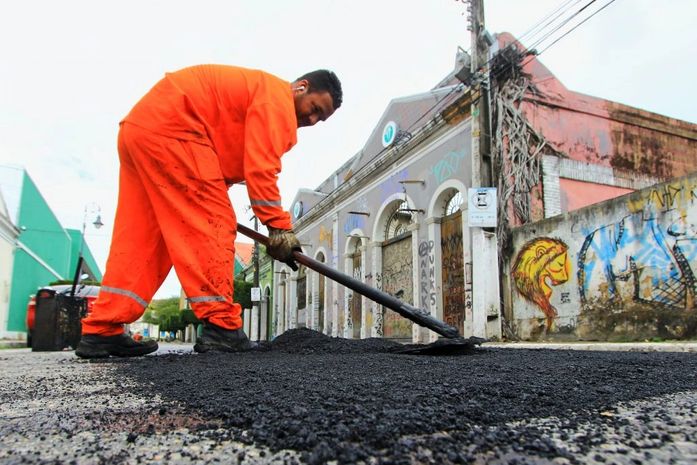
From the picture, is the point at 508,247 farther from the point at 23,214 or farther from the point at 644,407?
the point at 23,214

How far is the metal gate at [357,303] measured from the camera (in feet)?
50.4

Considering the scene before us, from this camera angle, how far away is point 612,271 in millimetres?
7578

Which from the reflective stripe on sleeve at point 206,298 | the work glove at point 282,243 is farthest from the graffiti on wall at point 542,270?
the reflective stripe on sleeve at point 206,298

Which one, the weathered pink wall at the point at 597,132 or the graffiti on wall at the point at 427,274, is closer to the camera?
the weathered pink wall at the point at 597,132

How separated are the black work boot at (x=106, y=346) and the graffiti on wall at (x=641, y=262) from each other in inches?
271

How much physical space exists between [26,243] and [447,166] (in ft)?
51.8

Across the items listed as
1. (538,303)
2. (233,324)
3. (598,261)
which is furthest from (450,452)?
(538,303)

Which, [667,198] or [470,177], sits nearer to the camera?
[667,198]

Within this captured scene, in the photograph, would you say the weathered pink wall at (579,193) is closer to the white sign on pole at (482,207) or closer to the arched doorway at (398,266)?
the white sign on pole at (482,207)

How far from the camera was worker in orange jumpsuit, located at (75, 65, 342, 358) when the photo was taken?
279cm

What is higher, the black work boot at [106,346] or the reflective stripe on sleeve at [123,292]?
the reflective stripe on sleeve at [123,292]

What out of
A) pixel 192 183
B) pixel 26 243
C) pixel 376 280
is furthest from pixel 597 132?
pixel 26 243

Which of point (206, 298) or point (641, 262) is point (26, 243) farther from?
point (641, 262)

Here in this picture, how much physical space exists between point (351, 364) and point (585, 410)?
3.64ft
